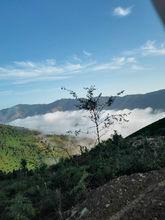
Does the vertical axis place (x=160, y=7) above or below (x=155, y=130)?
above

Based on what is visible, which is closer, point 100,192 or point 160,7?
point 160,7

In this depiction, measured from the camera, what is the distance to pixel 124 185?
13.5 m

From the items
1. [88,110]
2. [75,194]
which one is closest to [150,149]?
[75,194]

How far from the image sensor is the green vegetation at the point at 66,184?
12.7 m

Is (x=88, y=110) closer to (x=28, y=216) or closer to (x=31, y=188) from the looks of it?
(x=31, y=188)

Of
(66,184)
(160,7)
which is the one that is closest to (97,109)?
(66,184)

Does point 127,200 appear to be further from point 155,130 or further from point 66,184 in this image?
point 155,130

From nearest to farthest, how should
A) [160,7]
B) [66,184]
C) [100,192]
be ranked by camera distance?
[160,7] → [100,192] → [66,184]

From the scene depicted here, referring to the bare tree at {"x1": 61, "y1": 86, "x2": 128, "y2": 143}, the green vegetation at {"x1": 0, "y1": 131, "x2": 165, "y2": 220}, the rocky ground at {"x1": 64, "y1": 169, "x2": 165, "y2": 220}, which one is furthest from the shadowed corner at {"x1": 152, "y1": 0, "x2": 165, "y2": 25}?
the bare tree at {"x1": 61, "y1": 86, "x2": 128, "y2": 143}

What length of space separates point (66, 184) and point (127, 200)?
10.1 ft

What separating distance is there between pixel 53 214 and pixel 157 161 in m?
4.65

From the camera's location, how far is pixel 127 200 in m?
12.4

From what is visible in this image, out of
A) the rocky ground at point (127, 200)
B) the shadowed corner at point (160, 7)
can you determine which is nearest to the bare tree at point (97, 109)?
the rocky ground at point (127, 200)

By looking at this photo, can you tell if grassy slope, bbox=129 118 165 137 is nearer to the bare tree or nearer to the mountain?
the bare tree
